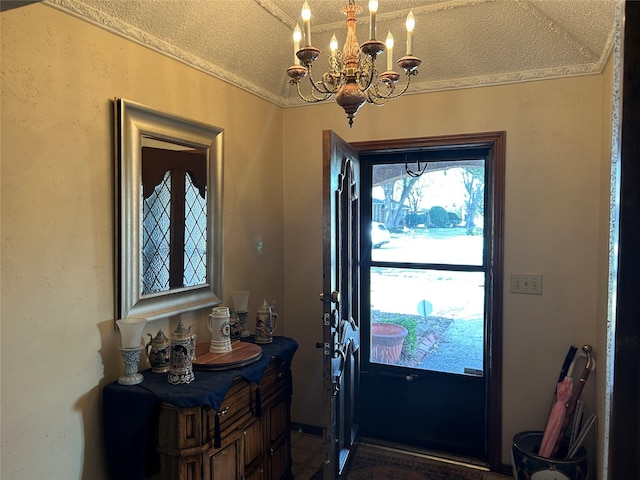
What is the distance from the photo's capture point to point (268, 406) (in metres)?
2.25

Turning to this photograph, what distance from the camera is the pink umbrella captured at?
7.72ft

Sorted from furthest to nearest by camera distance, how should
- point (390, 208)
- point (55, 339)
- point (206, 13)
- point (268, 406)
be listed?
1. point (390, 208)
2. point (268, 406)
3. point (206, 13)
4. point (55, 339)

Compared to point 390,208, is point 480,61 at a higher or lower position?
higher

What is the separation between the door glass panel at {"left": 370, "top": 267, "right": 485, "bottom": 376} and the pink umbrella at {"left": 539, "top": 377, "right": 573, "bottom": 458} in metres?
0.53

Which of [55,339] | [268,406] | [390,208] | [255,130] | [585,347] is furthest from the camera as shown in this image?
[390,208]

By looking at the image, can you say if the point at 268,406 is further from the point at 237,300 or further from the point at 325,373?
the point at 237,300

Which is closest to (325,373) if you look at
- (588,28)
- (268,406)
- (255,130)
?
(268,406)

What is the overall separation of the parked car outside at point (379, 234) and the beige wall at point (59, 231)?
61.7 inches

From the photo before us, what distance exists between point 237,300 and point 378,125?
1417 mm

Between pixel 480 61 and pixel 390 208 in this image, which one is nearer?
pixel 480 61

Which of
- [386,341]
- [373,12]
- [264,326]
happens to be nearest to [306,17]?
[373,12]

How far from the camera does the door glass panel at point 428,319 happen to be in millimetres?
2859

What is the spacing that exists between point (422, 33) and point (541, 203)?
3.82 feet

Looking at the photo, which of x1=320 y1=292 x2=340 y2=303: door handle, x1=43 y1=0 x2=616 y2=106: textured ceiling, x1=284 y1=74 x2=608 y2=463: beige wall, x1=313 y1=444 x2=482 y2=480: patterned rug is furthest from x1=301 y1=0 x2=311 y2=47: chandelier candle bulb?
x1=313 y1=444 x2=482 y2=480: patterned rug
